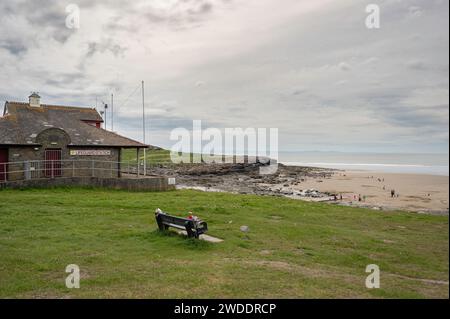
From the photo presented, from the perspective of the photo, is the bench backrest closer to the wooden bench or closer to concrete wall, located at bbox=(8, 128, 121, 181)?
the wooden bench

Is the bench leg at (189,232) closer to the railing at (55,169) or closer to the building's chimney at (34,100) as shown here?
the railing at (55,169)

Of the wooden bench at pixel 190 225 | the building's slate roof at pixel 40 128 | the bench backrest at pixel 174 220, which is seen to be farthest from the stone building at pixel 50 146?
the wooden bench at pixel 190 225

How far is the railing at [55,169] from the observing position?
23.5 meters

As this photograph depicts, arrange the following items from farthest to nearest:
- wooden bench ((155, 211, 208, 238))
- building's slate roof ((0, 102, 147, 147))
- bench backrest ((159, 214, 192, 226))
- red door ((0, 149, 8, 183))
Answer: building's slate roof ((0, 102, 147, 147)) → red door ((0, 149, 8, 183)) → bench backrest ((159, 214, 192, 226)) → wooden bench ((155, 211, 208, 238))

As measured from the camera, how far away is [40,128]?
2595 centimetres

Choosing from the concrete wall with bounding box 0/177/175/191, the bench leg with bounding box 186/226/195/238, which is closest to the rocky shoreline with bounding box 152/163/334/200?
the concrete wall with bounding box 0/177/175/191

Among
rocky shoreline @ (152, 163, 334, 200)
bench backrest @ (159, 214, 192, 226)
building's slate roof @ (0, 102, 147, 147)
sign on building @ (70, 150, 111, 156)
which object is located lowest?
rocky shoreline @ (152, 163, 334, 200)

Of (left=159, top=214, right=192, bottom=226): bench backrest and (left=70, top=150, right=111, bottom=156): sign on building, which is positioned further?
(left=70, top=150, right=111, bottom=156): sign on building

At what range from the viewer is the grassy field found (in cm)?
657

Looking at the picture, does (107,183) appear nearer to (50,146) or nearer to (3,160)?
(50,146)

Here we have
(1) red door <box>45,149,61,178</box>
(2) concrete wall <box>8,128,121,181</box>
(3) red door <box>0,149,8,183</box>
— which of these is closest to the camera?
(3) red door <box>0,149,8,183</box>

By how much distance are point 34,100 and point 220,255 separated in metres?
28.2

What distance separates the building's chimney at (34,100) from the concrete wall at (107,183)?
10941 mm
